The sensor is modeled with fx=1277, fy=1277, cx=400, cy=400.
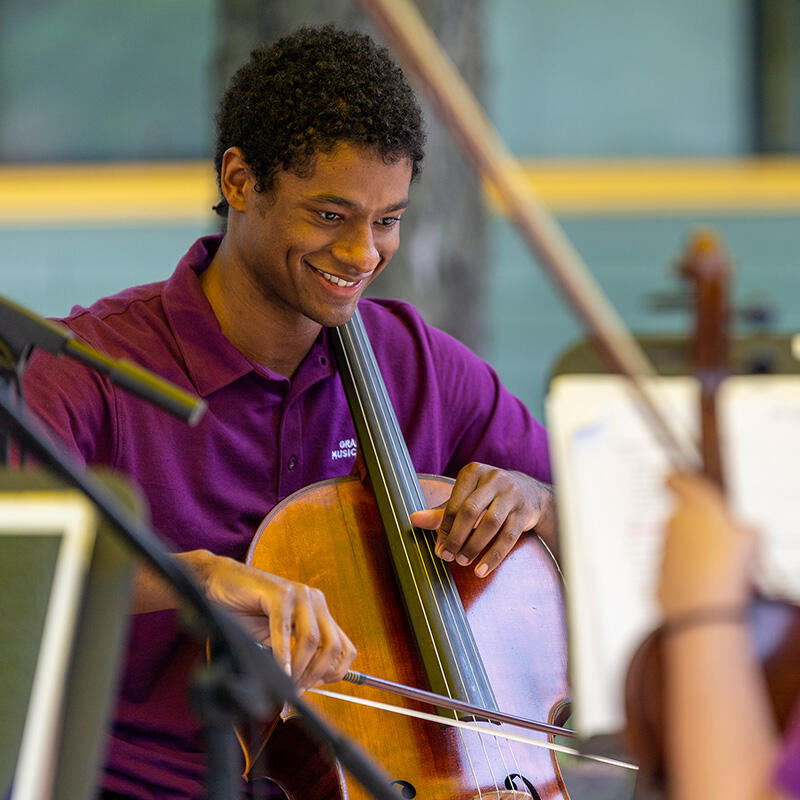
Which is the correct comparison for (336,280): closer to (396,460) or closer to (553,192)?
(396,460)

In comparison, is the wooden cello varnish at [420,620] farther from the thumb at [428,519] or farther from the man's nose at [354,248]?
the man's nose at [354,248]

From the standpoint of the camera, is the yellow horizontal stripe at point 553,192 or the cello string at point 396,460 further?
the yellow horizontal stripe at point 553,192

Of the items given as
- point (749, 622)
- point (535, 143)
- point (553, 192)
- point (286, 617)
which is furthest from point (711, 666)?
point (535, 143)

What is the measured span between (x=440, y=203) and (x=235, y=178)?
51.9 inches

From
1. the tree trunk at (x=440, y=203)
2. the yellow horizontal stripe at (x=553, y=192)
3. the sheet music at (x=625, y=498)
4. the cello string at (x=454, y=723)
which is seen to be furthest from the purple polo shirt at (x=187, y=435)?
the yellow horizontal stripe at (x=553, y=192)

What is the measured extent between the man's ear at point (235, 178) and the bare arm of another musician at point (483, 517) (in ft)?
1.53

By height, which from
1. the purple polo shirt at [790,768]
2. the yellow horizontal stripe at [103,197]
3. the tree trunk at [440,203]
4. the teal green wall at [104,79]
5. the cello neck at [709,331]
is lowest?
the purple polo shirt at [790,768]

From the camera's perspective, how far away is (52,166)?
5.33 meters

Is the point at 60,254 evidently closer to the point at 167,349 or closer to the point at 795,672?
the point at 167,349

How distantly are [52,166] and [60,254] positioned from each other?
468 mm

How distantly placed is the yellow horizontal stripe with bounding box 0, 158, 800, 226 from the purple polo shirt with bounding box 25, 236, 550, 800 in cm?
342

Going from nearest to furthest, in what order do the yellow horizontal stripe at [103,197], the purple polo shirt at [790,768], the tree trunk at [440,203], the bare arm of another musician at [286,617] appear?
the purple polo shirt at [790,768] < the bare arm of another musician at [286,617] < the tree trunk at [440,203] < the yellow horizontal stripe at [103,197]

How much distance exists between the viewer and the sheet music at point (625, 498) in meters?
0.96

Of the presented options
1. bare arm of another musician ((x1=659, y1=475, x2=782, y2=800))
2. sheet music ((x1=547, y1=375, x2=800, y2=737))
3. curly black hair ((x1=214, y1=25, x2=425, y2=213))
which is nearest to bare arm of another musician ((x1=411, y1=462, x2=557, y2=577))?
curly black hair ((x1=214, y1=25, x2=425, y2=213))
